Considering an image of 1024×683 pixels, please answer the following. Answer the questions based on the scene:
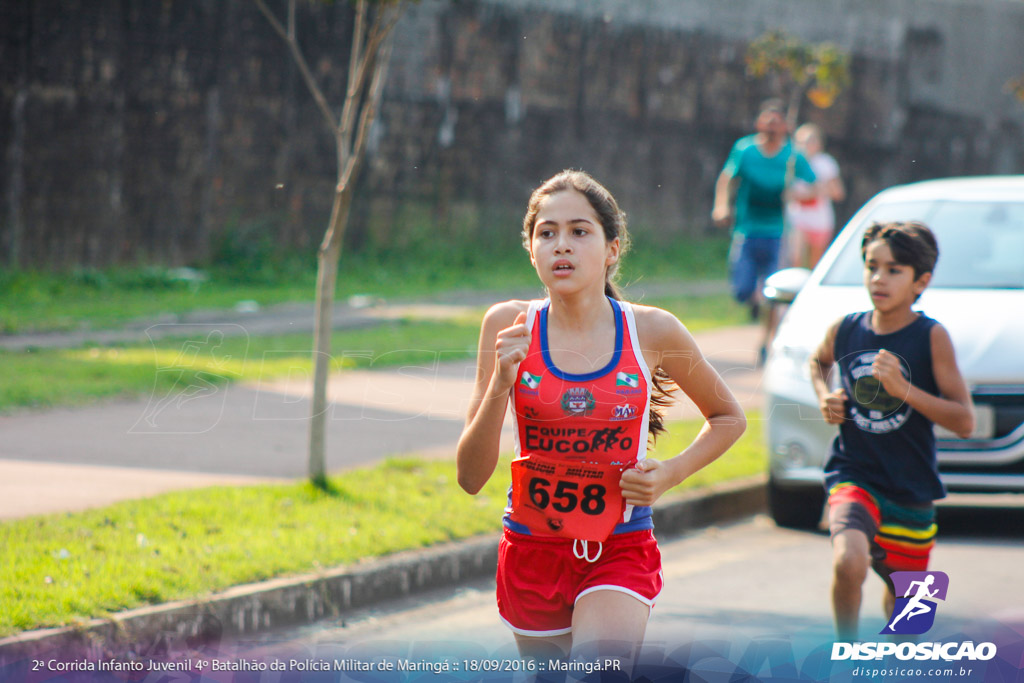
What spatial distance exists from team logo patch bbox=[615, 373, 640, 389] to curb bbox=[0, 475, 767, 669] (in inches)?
84.9

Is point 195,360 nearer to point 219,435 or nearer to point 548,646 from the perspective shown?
point 219,435

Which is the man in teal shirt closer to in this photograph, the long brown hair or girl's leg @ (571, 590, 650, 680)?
the long brown hair

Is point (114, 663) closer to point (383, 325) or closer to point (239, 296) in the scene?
point (383, 325)

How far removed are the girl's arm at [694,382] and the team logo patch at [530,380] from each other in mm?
328

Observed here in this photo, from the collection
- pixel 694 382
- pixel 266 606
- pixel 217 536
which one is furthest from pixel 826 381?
Result: pixel 217 536

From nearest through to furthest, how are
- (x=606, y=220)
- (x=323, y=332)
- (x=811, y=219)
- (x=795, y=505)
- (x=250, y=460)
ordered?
1. (x=606, y=220)
2. (x=323, y=332)
3. (x=795, y=505)
4. (x=250, y=460)
5. (x=811, y=219)

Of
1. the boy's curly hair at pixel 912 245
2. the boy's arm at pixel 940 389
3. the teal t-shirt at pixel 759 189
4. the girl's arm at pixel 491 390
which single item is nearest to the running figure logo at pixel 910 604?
the boy's arm at pixel 940 389

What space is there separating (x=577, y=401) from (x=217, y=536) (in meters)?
2.76

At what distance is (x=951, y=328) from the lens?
6.15 m

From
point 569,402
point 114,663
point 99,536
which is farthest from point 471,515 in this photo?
point 569,402

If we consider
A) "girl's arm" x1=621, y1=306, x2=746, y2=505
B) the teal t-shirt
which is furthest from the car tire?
the teal t-shirt

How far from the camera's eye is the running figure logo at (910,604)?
13.6 ft

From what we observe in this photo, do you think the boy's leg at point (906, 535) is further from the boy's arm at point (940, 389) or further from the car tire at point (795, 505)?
the car tire at point (795, 505)

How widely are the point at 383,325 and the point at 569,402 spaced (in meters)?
9.49
